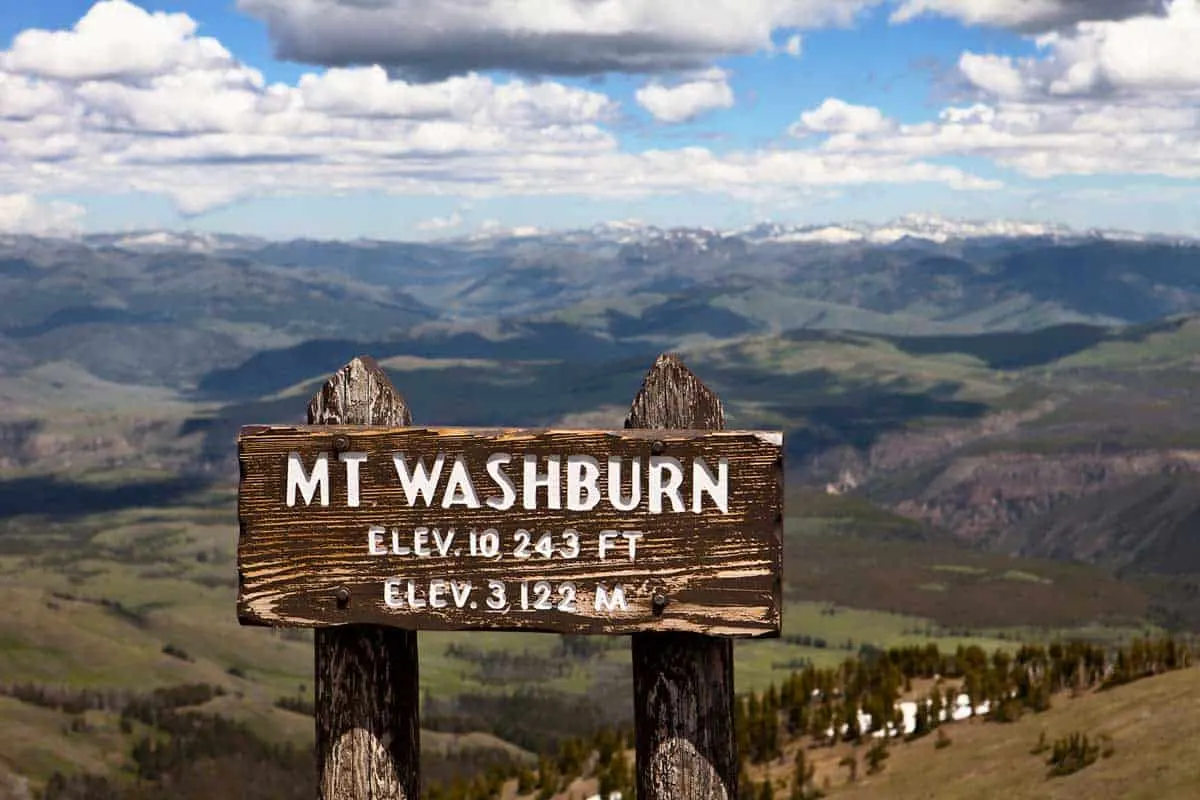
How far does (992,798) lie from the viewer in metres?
27.7

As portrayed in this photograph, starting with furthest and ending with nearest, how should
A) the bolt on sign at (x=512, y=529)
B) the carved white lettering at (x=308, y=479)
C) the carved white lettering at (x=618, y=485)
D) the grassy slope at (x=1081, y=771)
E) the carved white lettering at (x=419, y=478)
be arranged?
the grassy slope at (x=1081, y=771)
the carved white lettering at (x=308, y=479)
the carved white lettering at (x=419, y=478)
the carved white lettering at (x=618, y=485)
the bolt on sign at (x=512, y=529)

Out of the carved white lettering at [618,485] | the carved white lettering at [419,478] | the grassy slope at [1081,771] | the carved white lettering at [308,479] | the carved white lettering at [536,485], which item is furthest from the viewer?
the grassy slope at [1081,771]

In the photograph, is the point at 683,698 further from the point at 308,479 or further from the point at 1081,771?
the point at 1081,771

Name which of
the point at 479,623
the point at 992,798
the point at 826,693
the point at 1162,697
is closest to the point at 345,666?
the point at 479,623

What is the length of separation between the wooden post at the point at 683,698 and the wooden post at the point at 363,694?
1878mm

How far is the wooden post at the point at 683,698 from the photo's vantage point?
11273mm

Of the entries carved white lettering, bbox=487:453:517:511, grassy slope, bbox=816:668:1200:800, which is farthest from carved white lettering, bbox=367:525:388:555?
grassy slope, bbox=816:668:1200:800

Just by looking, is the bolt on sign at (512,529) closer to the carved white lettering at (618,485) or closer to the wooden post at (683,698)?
the carved white lettering at (618,485)

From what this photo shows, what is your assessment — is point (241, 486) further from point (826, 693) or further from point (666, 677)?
point (826, 693)

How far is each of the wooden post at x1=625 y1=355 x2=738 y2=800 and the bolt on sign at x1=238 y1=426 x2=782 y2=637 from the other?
258mm

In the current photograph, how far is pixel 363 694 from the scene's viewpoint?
11.8m

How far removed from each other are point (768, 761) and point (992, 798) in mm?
12582

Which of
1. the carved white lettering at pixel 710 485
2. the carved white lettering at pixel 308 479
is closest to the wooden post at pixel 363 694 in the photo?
the carved white lettering at pixel 308 479

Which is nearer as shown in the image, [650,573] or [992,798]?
[650,573]
